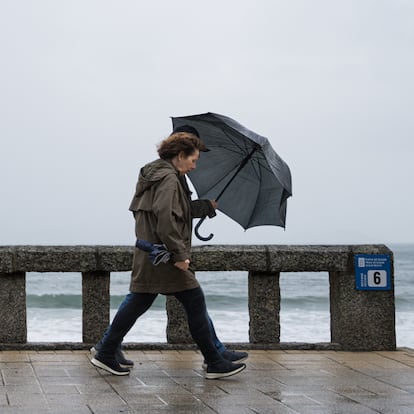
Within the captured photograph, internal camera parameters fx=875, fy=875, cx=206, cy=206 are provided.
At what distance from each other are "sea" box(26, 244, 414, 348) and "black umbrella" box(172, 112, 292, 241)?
811 cm

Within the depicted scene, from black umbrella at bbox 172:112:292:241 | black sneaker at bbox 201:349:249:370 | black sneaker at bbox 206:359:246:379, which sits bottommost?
black sneaker at bbox 206:359:246:379

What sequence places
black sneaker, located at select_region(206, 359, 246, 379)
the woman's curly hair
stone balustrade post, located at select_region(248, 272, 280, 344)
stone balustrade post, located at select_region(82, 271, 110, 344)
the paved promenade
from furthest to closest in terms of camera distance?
stone balustrade post, located at select_region(248, 272, 280, 344), stone balustrade post, located at select_region(82, 271, 110, 344), black sneaker, located at select_region(206, 359, 246, 379), the woman's curly hair, the paved promenade

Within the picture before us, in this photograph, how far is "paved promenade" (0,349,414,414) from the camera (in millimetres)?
4938

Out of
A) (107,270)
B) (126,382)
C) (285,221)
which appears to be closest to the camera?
(126,382)

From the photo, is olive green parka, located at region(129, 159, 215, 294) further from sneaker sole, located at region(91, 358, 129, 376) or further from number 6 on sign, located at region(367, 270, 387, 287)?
number 6 on sign, located at region(367, 270, 387, 287)

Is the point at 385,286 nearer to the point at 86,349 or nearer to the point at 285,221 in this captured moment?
the point at 285,221

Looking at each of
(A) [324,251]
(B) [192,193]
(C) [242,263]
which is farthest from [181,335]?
(B) [192,193]

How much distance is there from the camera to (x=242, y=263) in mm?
7465

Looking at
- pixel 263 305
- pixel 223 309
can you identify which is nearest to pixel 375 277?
pixel 263 305

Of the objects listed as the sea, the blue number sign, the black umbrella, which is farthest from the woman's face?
the sea

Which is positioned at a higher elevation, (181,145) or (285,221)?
(181,145)

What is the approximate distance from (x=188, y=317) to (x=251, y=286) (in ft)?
5.56

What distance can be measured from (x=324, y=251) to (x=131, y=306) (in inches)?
91.1

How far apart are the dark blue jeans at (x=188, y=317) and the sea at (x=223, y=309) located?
8361 millimetres
